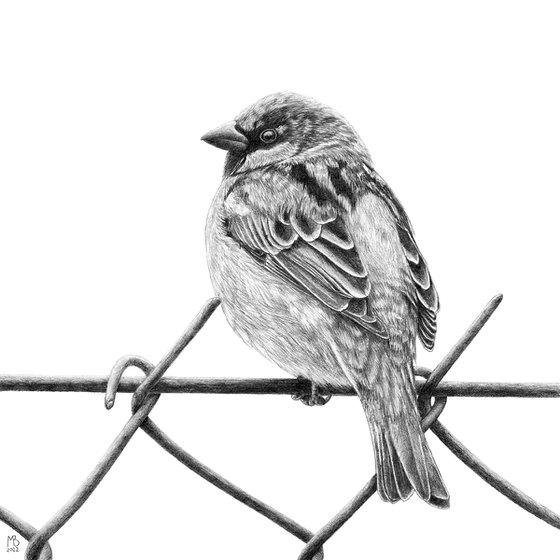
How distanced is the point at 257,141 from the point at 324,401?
1176 millimetres

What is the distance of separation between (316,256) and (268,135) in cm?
77

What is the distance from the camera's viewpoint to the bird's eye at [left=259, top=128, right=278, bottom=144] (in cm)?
Result: 376

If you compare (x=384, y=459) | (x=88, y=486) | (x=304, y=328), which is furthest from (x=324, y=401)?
(x=88, y=486)

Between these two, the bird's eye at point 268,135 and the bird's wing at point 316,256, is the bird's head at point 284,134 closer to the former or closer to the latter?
the bird's eye at point 268,135

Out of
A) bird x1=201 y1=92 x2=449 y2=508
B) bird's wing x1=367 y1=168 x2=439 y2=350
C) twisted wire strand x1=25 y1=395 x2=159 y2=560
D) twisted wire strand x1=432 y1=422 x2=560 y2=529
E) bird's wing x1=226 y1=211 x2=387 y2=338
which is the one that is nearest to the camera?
twisted wire strand x1=25 y1=395 x2=159 y2=560

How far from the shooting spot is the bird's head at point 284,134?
3.72m

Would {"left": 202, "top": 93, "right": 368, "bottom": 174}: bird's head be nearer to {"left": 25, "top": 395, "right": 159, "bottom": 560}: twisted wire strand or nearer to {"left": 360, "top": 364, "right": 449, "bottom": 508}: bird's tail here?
{"left": 360, "top": 364, "right": 449, "bottom": 508}: bird's tail

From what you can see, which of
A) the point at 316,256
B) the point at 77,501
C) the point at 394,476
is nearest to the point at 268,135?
the point at 316,256

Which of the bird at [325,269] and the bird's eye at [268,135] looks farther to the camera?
the bird's eye at [268,135]

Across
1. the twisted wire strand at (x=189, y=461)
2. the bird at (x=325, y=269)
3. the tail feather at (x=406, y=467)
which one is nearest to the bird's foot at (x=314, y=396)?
the bird at (x=325, y=269)

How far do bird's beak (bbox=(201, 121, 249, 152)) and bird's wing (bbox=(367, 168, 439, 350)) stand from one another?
1.98 ft

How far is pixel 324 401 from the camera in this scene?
3.18m

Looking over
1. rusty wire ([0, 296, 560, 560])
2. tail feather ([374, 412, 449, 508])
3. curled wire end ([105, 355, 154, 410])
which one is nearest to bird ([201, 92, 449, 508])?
tail feather ([374, 412, 449, 508])

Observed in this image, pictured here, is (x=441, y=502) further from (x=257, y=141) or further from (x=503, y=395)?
(x=257, y=141)
